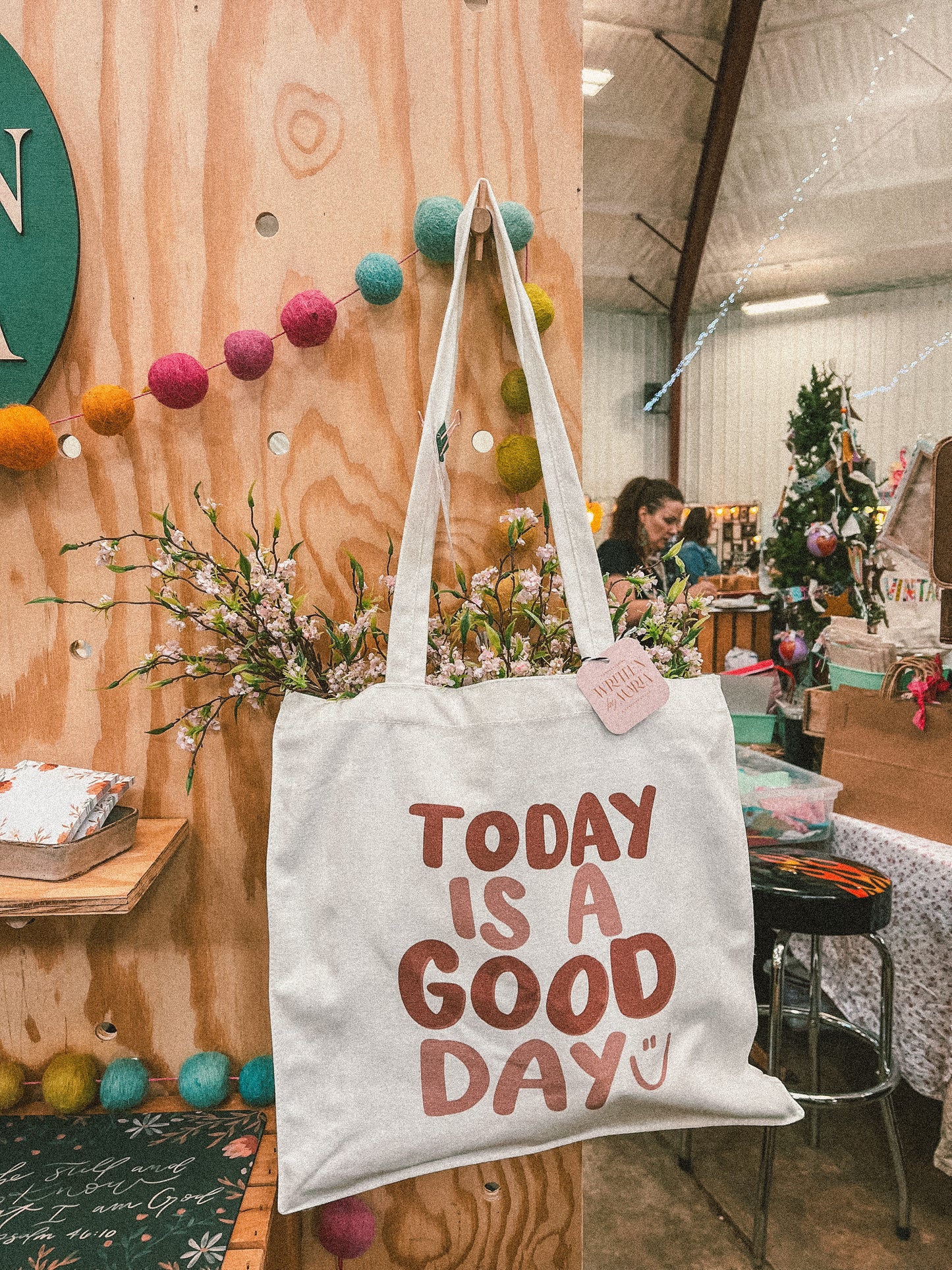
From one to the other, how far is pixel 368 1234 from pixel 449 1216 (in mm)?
112

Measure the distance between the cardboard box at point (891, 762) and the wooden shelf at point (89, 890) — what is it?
61.1 inches

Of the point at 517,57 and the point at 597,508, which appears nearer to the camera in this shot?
the point at 517,57

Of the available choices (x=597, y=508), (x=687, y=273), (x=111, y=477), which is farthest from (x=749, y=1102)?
(x=687, y=273)

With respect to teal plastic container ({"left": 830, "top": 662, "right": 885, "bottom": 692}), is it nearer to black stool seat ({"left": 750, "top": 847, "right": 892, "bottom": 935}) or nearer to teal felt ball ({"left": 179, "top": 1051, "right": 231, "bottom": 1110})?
black stool seat ({"left": 750, "top": 847, "right": 892, "bottom": 935})

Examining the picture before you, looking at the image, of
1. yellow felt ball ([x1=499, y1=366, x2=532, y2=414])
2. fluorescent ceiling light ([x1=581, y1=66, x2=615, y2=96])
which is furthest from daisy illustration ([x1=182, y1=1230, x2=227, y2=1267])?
fluorescent ceiling light ([x1=581, y1=66, x2=615, y2=96])

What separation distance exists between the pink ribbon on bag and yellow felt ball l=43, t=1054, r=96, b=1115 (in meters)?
1.63

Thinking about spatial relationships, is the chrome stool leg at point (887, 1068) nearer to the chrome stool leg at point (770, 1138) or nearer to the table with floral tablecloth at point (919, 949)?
the table with floral tablecloth at point (919, 949)

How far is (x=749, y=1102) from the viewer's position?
890mm

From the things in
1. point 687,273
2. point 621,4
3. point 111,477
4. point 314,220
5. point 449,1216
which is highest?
point 621,4

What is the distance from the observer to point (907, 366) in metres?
8.39

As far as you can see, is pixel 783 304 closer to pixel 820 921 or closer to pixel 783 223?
pixel 783 223

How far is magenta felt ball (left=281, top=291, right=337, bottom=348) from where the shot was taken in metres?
0.94

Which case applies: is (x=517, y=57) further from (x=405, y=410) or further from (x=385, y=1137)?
(x=385, y=1137)

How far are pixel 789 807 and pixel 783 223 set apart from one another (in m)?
7.03
